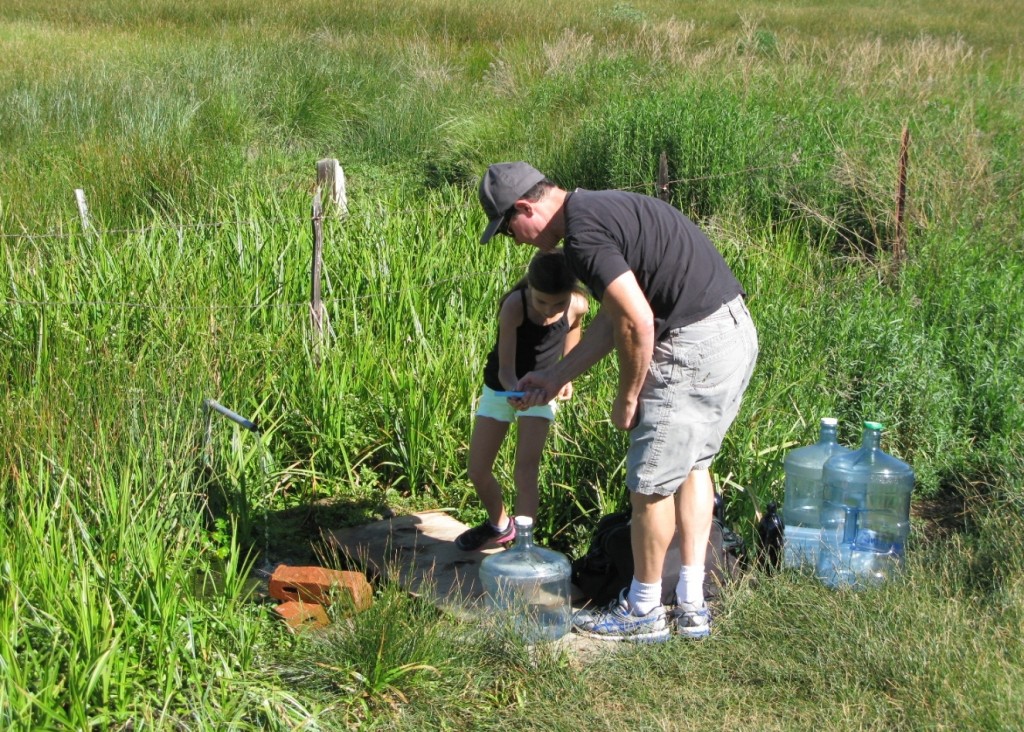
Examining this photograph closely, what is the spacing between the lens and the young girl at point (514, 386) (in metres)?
4.47

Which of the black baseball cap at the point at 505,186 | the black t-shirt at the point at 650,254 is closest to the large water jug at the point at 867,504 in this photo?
the black t-shirt at the point at 650,254

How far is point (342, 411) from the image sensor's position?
5.80m

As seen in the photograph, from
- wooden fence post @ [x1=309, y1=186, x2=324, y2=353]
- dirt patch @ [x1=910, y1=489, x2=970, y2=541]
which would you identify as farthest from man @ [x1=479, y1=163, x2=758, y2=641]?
wooden fence post @ [x1=309, y1=186, x2=324, y2=353]

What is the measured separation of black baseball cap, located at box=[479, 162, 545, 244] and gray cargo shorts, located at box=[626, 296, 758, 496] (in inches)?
27.9

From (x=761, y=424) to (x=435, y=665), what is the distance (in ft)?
7.86

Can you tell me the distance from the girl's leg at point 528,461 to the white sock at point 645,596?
2.47ft

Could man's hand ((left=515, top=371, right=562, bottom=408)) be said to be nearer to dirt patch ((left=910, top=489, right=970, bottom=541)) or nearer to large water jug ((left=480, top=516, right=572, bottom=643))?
large water jug ((left=480, top=516, right=572, bottom=643))

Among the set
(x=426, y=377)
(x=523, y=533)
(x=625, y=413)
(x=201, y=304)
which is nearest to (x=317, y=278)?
(x=201, y=304)

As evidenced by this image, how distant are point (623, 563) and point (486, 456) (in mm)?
751

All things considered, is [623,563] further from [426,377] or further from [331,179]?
[331,179]

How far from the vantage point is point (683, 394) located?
3885mm

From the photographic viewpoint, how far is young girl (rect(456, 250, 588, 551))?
4.47 m

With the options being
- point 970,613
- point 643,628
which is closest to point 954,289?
point 970,613

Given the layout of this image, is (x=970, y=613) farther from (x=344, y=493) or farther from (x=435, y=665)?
(x=344, y=493)
